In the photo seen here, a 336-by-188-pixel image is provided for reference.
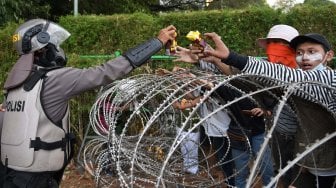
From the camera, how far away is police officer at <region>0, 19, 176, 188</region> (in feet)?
9.59

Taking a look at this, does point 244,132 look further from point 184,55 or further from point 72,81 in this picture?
point 72,81

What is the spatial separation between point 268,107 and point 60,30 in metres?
1.54

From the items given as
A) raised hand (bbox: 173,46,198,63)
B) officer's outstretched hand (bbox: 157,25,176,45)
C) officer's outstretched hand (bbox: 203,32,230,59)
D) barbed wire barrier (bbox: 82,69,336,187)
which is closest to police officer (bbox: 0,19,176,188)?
officer's outstretched hand (bbox: 157,25,176,45)

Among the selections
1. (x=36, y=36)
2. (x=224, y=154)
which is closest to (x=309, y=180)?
(x=224, y=154)

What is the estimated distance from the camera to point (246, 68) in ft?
8.39

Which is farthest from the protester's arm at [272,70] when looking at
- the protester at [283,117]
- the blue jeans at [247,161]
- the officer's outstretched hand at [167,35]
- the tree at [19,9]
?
the tree at [19,9]

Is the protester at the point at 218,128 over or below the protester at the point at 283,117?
below

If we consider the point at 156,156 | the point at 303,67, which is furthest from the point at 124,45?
the point at 303,67

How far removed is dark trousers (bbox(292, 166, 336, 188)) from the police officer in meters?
1.27

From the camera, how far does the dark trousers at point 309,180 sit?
9.96ft

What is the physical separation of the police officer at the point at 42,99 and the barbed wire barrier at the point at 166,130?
297 mm

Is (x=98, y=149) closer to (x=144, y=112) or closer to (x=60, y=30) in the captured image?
(x=144, y=112)

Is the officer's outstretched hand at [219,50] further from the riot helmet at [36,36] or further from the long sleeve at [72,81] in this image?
the riot helmet at [36,36]

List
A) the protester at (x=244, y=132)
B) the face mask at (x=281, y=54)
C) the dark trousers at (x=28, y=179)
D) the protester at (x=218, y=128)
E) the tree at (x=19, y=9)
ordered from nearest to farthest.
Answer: the dark trousers at (x=28, y=179) → the face mask at (x=281, y=54) → the protester at (x=244, y=132) → the protester at (x=218, y=128) → the tree at (x=19, y=9)
